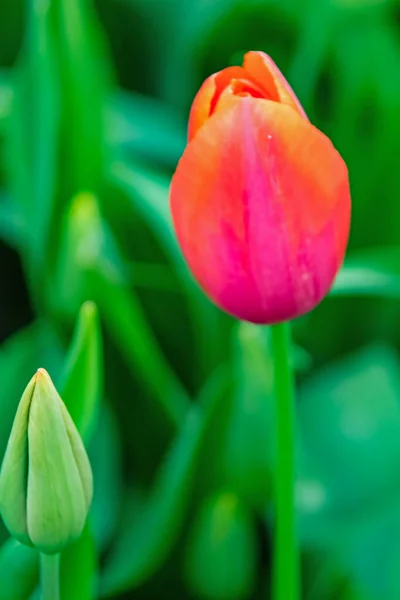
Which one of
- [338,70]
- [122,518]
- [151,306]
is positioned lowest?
[122,518]

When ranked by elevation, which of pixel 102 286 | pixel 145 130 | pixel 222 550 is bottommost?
pixel 222 550

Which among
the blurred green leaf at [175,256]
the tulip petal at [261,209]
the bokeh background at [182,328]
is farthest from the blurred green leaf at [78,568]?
the blurred green leaf at [175,256]

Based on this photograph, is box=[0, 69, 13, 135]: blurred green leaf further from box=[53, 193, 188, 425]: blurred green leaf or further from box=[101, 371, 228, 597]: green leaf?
box=[101, 371, 228, 597]: green leaf

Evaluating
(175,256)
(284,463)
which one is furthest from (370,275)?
(284,463)

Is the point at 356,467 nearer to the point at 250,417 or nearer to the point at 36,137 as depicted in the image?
the point at 250,417

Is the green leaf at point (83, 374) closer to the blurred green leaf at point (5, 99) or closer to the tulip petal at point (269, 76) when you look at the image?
the tulip petal at point (269, 76)

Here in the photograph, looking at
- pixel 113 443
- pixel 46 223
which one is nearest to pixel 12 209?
pixel 46 223

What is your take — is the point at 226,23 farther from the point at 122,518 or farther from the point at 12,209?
the point at 122,518
